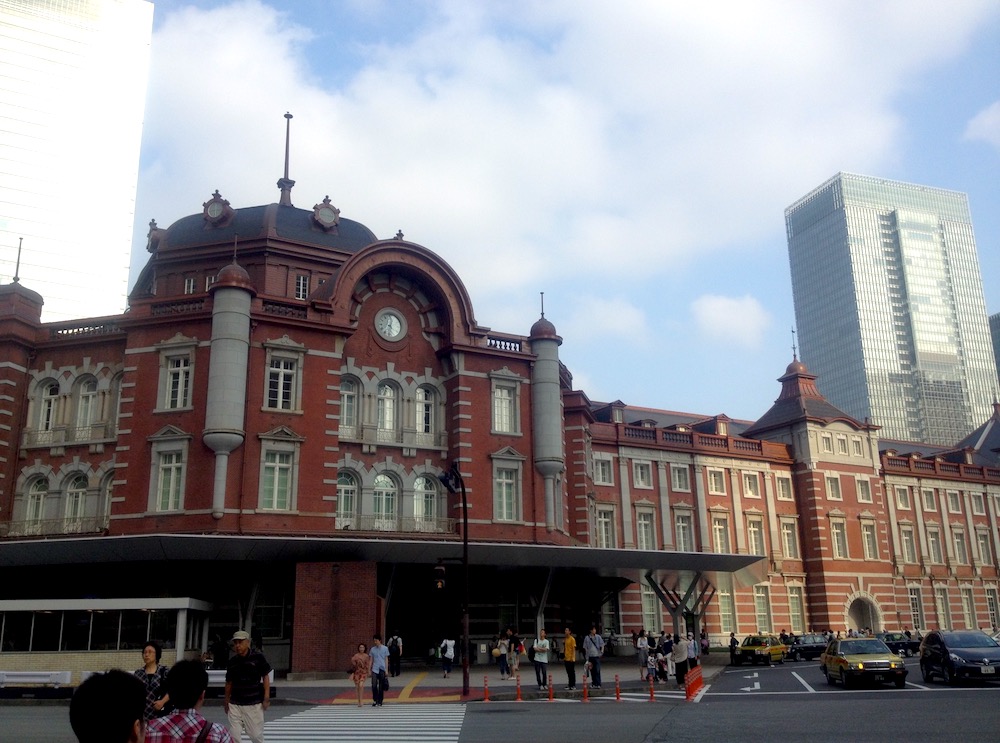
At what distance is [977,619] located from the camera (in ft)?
202

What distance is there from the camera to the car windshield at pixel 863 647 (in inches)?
926

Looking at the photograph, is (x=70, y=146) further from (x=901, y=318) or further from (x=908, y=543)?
(x=901, y=318)

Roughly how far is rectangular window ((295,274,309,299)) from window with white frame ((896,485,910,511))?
41.3 m

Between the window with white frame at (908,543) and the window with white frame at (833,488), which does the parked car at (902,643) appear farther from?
the window with white frame at (908,543)

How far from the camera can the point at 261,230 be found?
43.1 meters

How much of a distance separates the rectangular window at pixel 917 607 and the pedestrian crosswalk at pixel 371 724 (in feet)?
153

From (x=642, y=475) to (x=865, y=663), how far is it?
29.4 metres

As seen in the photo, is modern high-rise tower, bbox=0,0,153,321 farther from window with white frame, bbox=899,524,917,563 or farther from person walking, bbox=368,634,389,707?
person walking, bbox=368,634,389,707

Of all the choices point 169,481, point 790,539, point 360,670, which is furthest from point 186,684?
point 790,539

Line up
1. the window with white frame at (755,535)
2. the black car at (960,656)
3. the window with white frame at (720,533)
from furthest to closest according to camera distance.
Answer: the window with white frame at (755,535) → the window with white frame at (720,533) → the black car at (960,656)

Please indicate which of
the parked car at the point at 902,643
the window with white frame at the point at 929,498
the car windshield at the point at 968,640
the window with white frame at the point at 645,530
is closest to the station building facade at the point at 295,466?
the window with white frame at the point at 645,530

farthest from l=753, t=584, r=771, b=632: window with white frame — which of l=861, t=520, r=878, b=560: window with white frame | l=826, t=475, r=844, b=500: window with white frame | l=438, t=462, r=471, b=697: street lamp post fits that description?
l=438, t=462, r=471, b=697: street lamp post

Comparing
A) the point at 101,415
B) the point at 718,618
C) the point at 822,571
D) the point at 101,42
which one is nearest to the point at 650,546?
the point at 718,618

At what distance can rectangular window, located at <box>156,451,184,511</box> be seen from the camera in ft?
109
